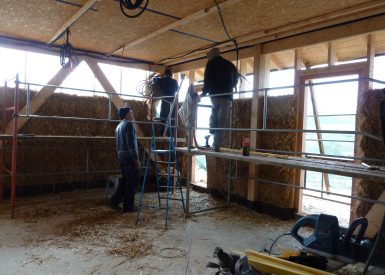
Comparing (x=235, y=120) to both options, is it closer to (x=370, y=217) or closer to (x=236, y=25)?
(x=236, y=25)

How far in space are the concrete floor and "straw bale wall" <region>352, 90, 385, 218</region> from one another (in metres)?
1.05

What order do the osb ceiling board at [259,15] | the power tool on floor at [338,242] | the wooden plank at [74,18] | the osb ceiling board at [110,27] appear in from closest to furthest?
1. the power tool on floor at [338,242]
2. the osb ceiling board at [259,15]
3. the wooden plank at [74,18]
4. the osb ceiling board at [110,27]

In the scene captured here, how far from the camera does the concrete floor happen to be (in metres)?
2.83

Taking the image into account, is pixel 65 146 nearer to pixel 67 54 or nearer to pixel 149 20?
pixel 67 54

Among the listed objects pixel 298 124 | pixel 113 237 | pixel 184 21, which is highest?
pixel 184 21

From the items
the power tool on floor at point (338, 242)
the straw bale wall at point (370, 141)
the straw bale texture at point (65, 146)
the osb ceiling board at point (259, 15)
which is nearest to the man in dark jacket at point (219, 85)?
the osb ceiling board at point (259, 15)

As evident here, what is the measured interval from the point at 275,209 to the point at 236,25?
2.71 metres

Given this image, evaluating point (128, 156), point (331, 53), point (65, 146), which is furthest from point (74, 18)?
point (331, 53)

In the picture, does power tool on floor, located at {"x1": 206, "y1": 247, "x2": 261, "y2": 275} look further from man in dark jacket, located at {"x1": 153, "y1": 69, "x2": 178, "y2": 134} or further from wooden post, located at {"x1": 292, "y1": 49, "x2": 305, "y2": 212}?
man in dark jacket, located at {"x1": 153, "y1": 69, "x2": 178, "y2": 134}

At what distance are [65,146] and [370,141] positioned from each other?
492cm

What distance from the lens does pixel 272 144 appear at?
463 centimetres

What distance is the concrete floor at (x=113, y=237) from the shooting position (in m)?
2.83

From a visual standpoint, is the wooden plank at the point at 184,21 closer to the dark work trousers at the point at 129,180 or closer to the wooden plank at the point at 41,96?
the wooden plank at the point at 41,96

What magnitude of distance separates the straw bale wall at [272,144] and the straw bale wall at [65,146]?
2.28 metres
